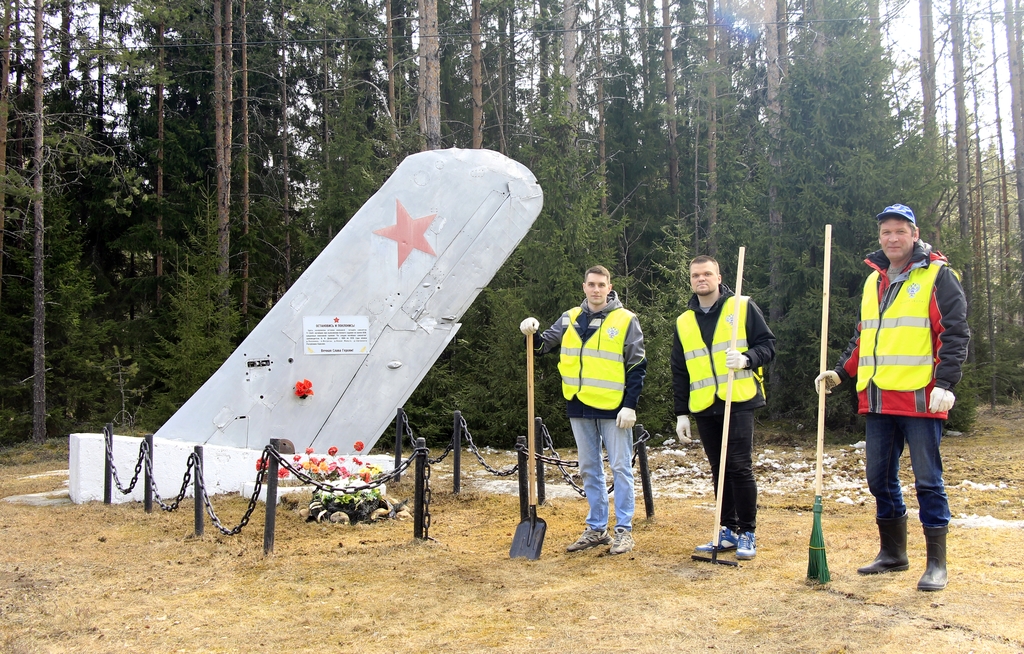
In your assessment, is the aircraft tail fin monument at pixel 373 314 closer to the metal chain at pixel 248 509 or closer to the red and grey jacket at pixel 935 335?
the metal chain at pixel 248 509

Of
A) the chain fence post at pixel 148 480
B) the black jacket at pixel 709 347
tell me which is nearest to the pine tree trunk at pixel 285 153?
the chain fence post at pixel 148 480

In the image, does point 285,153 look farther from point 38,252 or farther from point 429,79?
point 429,79

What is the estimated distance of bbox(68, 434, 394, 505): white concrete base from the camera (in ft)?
21.3

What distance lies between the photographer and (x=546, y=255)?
1074cm

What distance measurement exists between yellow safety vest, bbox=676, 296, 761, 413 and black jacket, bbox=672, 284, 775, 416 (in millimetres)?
30

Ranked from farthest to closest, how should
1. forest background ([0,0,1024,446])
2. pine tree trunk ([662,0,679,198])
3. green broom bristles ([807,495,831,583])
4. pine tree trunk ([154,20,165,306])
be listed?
1. pine tree trunk ([662,0,679,198])
2. pine tree trunk ([154,20,165,306])
3. forest background ([0,0,1024,446])
4. green broom bristles ([807,495,831,583])

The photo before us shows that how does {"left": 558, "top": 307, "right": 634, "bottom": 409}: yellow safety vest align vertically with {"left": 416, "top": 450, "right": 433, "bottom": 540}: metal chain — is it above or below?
above

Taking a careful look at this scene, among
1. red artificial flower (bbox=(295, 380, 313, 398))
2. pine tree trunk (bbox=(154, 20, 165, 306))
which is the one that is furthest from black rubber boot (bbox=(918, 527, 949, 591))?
pine tree trunk (bbox=(154, 20, 165, 306))

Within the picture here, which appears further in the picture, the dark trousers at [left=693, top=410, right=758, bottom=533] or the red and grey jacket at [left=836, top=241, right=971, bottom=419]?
the dark trousers at [left=693, top=410, right=758, bottom=533]

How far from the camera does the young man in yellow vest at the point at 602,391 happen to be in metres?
4.76

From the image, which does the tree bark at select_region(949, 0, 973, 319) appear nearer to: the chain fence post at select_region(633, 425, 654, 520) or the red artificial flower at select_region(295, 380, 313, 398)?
the chain fence post at select_region(633, 425, 654, 520)

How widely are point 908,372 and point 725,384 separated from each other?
101 cm

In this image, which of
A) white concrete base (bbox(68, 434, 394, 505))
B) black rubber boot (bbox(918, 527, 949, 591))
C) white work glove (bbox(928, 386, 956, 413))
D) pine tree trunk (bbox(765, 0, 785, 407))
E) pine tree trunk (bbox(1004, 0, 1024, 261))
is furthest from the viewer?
pine tree trunk (bbox(1004, 0, 1024, 261))

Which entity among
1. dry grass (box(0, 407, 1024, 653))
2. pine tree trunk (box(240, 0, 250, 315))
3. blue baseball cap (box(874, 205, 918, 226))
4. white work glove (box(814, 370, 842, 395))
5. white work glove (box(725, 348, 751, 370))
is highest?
pine tree trunk (box(240, 0, 250, 315))
